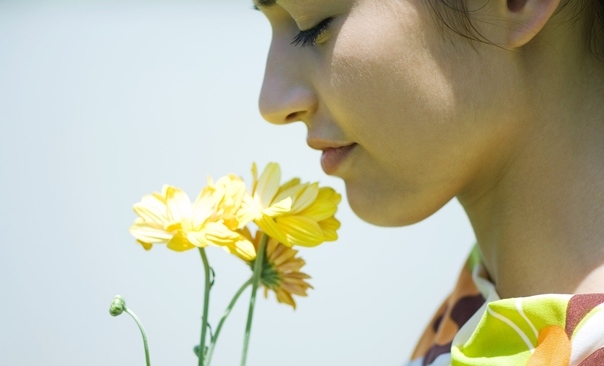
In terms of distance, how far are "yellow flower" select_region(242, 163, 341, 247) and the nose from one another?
0.17 ft

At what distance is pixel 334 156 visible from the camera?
0.68 metres

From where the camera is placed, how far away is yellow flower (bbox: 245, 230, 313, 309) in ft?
2.02

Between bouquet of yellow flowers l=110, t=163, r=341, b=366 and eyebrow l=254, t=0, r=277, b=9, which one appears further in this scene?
eyebrow l=254, t=0, r=277, b=9

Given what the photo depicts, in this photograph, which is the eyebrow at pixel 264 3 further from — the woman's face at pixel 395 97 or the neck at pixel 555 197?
the neck at pixel 555 197

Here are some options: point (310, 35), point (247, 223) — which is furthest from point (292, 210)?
point (310, 35)

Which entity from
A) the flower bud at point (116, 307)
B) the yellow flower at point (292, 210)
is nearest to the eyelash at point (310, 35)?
the yellow flower at point (292, 210)

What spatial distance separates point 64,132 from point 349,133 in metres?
0.97

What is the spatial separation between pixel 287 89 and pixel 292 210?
11 cm

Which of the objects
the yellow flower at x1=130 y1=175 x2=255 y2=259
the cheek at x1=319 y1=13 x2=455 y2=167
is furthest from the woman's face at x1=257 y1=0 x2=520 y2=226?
the yellow flower at x1=130 y1=175 x2=255 y2=259

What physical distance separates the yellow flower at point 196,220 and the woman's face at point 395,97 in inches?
4.2

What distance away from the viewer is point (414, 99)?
24.8 inches

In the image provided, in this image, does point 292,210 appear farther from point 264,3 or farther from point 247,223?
point 264,3

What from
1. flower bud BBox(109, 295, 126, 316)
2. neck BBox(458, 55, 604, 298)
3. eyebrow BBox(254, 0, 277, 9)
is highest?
eyebrow BBox(254, 0, 277, 9)

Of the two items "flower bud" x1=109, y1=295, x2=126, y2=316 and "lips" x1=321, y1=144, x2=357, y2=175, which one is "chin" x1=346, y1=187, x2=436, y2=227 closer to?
"lips" x1=321, y1=144, x2=357, y2=175
